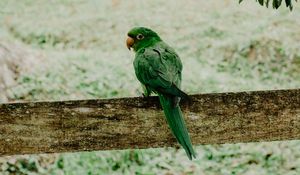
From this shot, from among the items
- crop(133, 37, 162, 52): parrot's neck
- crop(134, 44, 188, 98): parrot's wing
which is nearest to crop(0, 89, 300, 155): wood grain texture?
crop(134, 44, 188, 98): parrot's wing

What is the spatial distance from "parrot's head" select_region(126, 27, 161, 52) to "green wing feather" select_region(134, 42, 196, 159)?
0.49 feet

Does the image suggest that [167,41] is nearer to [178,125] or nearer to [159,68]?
[159,68]

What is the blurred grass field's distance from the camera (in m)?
4.75

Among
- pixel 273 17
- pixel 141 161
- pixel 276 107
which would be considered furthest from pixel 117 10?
pixel 276 107

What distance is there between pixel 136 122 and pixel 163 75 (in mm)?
434

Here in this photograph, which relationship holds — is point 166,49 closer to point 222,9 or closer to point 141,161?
point 141,161

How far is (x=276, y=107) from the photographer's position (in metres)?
1.93

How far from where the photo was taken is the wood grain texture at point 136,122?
186cm

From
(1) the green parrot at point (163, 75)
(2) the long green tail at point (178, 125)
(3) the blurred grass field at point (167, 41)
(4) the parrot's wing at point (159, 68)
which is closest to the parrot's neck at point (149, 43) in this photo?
(1) the green parrot at point (163, 75)

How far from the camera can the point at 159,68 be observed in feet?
7.73

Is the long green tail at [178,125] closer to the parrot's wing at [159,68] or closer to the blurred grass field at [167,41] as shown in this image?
the parrot's wing at [159,68]

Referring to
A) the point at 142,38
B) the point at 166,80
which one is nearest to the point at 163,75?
the point at 166,80

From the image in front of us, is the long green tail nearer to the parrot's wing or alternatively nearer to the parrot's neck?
the parrot's wing

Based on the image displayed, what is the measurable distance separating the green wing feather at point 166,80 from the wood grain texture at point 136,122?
0.05 m
